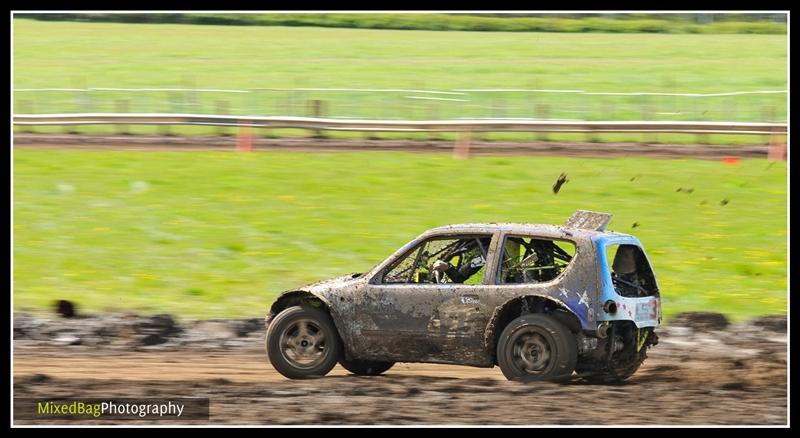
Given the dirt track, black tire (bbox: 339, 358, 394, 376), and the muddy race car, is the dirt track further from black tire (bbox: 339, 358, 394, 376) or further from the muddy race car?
the muddy race car

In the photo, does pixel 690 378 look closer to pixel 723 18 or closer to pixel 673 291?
pixel 673 291

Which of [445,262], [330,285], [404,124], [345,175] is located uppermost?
[404,124]

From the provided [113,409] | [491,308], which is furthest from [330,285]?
[113,409]

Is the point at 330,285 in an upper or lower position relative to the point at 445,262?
lower

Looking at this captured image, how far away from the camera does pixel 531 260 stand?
11258mm

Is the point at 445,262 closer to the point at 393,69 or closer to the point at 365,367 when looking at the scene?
the point at 365,367

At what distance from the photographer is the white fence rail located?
2514cm

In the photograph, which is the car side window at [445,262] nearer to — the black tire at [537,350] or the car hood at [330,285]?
the car hood at [330,285]

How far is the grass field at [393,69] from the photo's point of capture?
27.8 m

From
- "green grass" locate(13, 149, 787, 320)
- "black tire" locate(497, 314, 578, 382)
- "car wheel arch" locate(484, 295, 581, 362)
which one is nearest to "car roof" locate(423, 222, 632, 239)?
"car wheel arch" locate(484, 295, 581, 362)

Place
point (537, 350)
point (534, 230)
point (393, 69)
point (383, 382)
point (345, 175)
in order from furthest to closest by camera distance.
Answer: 1. point (393, 69)
2. point (345, 175)
3. point (383, 382)
4. point (534, 230)
5. point (537, 350)

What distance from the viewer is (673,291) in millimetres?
16625

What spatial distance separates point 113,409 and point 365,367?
2410 mm
